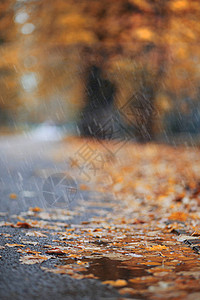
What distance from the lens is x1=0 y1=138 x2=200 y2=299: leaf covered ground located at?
7.91 feet

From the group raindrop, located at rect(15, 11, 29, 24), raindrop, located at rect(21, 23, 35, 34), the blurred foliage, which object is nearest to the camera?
the blurred foliage

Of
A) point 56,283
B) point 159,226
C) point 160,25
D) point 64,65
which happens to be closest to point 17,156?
point 64,65

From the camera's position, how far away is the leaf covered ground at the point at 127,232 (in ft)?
7.91

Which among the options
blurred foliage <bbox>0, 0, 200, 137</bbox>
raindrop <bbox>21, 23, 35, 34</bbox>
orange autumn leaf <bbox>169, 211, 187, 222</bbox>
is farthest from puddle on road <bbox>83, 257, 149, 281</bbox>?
raindrop <bbox>21, 23, 35, 34</bbox>

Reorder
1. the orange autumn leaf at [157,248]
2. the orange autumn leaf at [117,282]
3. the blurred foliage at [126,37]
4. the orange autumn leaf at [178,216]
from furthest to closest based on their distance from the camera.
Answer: the blurred foliage at [126,37] → the orange autumn leaf at [178,216] → the orange autumn leaf at [157,248] → the orange autumn leaf at [117,282]

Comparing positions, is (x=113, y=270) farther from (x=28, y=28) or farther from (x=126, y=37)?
(x=28, y=28)

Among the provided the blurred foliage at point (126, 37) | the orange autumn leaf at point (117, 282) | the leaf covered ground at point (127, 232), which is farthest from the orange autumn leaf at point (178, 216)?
the blurred foliage at point (126, 37)

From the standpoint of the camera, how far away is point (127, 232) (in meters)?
4.11

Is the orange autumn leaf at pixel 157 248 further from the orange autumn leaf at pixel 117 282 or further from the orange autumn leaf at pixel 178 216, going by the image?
the orange autumn leaf at pixel 178 216

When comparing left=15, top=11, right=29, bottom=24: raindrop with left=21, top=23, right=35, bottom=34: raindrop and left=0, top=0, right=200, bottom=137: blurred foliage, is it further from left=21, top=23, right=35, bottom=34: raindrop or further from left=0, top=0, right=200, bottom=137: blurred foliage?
left=21, top=23, right=35, bottom=34: raindrop

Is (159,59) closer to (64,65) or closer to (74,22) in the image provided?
(74,22)

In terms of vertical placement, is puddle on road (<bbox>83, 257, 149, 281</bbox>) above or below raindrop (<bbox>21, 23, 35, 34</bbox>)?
below

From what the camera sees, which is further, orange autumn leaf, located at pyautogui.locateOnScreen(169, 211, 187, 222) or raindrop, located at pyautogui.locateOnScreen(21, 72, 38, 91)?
raindrop, located at pyautogui.locateOnScreen(21, 72, 38, 91)

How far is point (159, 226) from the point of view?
4477mm
